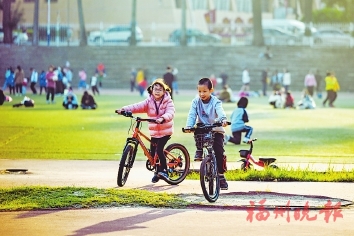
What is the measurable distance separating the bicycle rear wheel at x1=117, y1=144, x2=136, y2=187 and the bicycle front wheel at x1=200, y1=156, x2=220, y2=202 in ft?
5.29

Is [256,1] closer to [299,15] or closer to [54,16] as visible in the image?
[54,16]

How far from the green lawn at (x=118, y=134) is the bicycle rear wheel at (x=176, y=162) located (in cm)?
486

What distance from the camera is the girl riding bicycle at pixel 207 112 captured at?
1231 cm

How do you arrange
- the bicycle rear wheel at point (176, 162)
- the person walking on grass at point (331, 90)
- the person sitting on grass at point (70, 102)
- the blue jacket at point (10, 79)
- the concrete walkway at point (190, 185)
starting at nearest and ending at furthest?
the concrete walkway at point (190, 185)
the bicycle rear wheel at point (176, 162)
the person sitting on grass at point (70, 102)
the person walking on grass at point (331, 90)
the blue jacket at point (10, 79)

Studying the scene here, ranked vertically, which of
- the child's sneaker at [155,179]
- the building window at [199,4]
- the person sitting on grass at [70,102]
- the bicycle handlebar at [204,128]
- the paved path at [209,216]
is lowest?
the paved path at [209,216]

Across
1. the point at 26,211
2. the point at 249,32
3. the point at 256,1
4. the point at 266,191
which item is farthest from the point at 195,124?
the point at 249,32

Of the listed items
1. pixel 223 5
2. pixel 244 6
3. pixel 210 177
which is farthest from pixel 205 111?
pixel 244 6

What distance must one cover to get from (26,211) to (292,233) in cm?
310

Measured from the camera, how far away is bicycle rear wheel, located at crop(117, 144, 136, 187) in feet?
43.2

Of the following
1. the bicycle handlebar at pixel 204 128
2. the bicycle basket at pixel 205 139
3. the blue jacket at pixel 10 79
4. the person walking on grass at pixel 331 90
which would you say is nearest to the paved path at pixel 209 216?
the bicycle basket at pixel 205 139

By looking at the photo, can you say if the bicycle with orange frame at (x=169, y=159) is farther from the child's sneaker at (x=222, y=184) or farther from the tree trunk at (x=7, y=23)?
the tree trunk at (x=7, y=23)

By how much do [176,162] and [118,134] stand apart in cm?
1111

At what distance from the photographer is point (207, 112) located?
490 inches

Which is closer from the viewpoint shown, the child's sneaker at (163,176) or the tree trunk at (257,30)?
the child's sneaker at (163,176)
